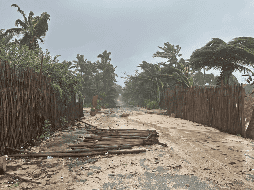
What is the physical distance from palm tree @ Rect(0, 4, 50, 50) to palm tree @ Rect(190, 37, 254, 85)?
16.5m

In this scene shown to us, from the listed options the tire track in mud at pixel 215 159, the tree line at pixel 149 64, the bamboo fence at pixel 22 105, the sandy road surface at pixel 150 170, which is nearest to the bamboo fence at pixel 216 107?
the tire track in mud at pixel 215 159

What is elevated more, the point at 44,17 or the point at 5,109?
the point at 44,17

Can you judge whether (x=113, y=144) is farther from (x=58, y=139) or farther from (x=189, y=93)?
(x=189, y=93)

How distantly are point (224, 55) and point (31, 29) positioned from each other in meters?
19.1

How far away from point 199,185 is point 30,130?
383cm

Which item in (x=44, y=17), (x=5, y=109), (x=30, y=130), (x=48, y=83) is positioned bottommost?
(x=30, y=130)

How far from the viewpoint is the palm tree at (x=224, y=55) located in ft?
40.7

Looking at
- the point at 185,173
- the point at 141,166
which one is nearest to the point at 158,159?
the point at 141,166

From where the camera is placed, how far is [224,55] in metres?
13.5

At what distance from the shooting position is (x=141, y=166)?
3.29 meters

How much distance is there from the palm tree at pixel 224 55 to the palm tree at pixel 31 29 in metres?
16.5

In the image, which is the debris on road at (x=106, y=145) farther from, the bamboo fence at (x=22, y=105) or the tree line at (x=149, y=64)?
the tree line at (x=149, y=64)

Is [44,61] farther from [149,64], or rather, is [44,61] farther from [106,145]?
[149,64]

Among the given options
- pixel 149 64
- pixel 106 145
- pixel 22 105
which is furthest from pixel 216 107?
pixel 149 64
